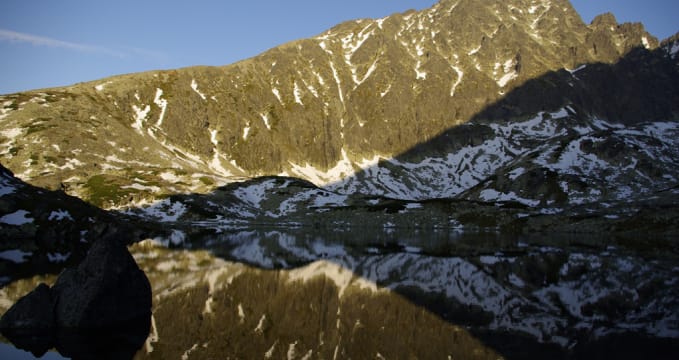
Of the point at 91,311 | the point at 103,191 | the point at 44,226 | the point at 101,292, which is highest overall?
the point at 103,191

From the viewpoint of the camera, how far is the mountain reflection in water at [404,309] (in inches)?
1044

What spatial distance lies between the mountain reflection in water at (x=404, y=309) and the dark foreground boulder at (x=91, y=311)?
1.44 m

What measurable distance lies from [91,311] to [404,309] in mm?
21278

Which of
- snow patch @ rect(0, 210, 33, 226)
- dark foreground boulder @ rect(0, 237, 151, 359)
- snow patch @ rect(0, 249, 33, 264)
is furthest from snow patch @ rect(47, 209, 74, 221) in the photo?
dark foreground boulder @ rect(0, 237, 151, 359)

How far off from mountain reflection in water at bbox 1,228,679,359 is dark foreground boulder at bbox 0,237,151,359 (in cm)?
144

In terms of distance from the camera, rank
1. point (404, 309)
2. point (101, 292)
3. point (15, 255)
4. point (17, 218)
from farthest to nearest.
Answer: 1. point (17, 218)
2. point (15, 255)
3. point (404, 309)
4. point (101, 292)

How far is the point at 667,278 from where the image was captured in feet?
172

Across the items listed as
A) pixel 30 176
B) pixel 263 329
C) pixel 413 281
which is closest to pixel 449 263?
pixel 413 281

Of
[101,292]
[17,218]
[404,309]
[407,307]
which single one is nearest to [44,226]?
[17,218]

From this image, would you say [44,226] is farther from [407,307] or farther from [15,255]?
[407,307]

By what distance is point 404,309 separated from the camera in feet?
118

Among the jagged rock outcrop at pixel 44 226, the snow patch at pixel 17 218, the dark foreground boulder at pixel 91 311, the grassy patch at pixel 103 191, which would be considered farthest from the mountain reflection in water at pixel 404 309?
the grassy patch at pixel 103 191

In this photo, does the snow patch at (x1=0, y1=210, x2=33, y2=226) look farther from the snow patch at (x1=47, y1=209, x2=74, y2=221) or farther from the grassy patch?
the grassy patch

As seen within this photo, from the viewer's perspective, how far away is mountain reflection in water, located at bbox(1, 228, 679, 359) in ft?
87.0
